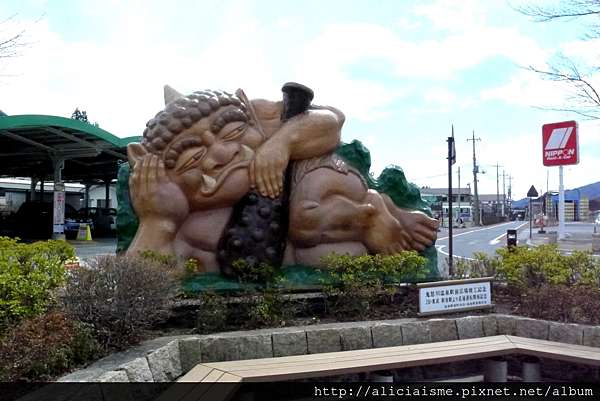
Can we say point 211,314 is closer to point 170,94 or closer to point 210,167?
point 210,167

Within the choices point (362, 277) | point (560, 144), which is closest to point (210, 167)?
point (362, 277)

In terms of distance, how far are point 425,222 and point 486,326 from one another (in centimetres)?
181

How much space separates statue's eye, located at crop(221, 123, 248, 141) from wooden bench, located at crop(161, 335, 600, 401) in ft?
9.53

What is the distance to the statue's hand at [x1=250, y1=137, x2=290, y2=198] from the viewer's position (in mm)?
6043

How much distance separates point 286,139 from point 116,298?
116 inches

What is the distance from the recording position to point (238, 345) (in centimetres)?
444

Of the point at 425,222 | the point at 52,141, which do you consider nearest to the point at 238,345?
the point at 425,222

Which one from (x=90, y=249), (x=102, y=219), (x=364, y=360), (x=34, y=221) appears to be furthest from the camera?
(x=102, y=219)

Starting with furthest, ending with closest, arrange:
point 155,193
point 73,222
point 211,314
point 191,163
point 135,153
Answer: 1. point 73,222
2. point 135,153
3. point 191,163
4. point 155,193
5. point 211,314

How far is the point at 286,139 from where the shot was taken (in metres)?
6.27

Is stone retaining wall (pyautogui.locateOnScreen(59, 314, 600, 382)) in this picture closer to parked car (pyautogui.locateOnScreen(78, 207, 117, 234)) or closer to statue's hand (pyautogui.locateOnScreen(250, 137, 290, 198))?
statue's hand (pyautogui.locateOnScreen(250, 137, 290, 198))

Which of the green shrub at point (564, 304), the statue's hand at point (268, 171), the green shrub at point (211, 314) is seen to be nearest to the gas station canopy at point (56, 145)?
the statue's hand at point (268, 171)

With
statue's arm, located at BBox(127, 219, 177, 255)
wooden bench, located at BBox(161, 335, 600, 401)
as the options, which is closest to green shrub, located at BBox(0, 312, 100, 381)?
wooden bench, located at BBox(161, 335, 600, 401)

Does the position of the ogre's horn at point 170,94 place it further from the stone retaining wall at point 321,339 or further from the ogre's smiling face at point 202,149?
the stone retaining wall at point 321,339
